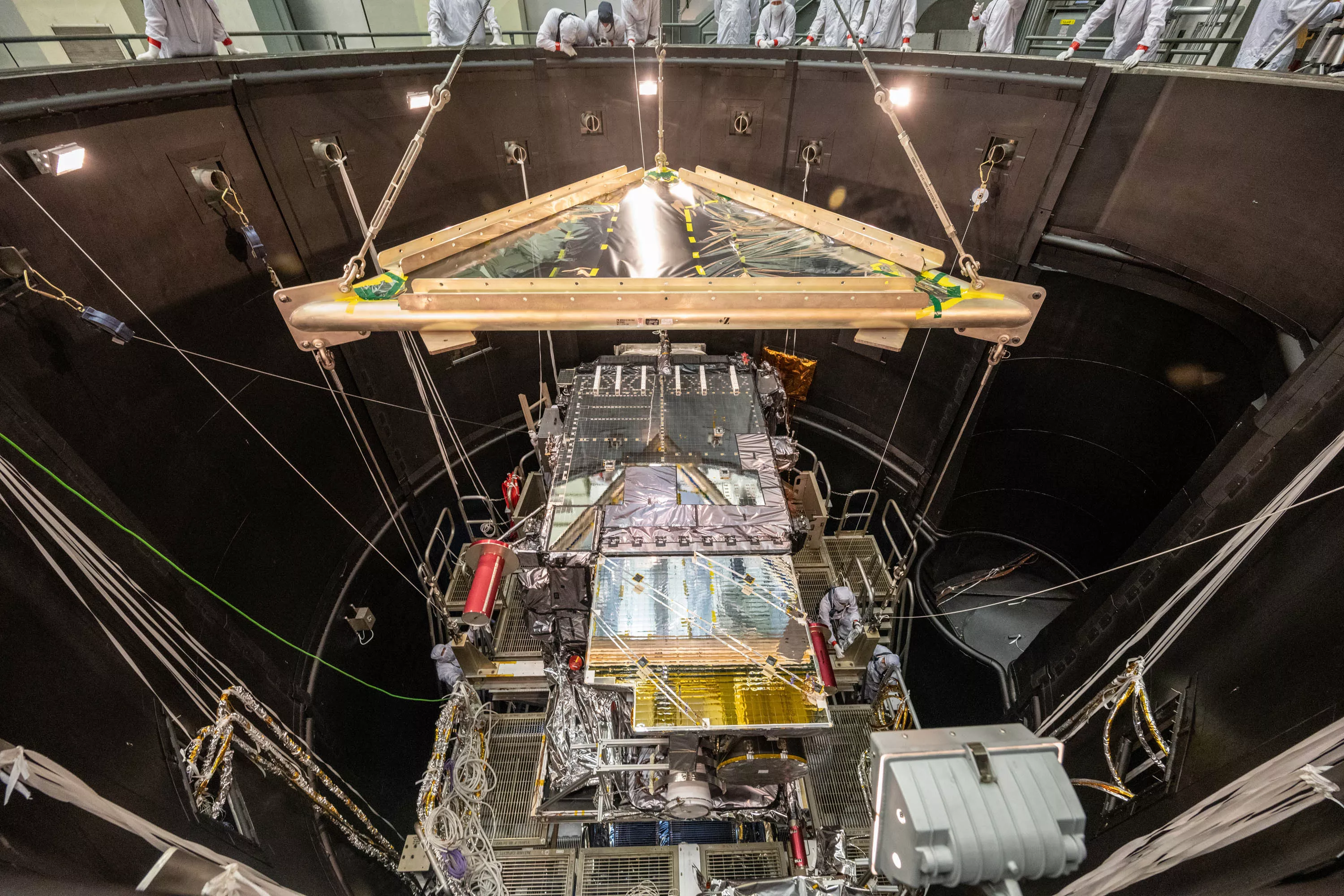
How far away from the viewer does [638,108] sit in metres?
7.48

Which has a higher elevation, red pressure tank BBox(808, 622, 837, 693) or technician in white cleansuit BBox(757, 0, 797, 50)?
technician in white cleansuit BBox(757, 0, 797, 50)

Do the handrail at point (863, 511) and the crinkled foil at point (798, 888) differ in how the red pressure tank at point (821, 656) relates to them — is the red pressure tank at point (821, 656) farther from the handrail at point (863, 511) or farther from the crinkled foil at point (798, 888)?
the handrail at point (863, 511)

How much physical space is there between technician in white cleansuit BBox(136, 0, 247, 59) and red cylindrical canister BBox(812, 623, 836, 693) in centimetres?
680

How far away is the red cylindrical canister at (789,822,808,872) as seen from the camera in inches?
184

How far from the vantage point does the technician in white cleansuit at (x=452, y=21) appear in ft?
22.7

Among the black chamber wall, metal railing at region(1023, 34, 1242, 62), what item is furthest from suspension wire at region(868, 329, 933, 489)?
metal railing at region(1023, 34, 1242, 62)

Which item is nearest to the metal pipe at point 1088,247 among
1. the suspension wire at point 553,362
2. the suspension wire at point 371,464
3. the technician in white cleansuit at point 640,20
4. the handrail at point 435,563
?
the technician in white cleansuit at point 640,20

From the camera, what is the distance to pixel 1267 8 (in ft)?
17.6

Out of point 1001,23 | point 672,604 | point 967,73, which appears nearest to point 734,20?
point 1001,23

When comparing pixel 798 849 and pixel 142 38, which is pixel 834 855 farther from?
pixel 142 38

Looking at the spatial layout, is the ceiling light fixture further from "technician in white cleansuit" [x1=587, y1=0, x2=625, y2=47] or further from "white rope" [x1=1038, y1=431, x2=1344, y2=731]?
"white rope" [x1=1038, y1=431, x2=1344, y2=731]

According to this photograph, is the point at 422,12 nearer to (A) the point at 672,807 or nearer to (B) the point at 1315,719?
(A) the point at 672,807

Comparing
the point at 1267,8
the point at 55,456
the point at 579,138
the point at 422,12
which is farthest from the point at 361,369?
the point at 1267,8

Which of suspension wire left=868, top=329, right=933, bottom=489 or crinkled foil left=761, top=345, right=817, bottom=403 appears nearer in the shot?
suspension wire left=868, top=329, right=933, bottom=489
